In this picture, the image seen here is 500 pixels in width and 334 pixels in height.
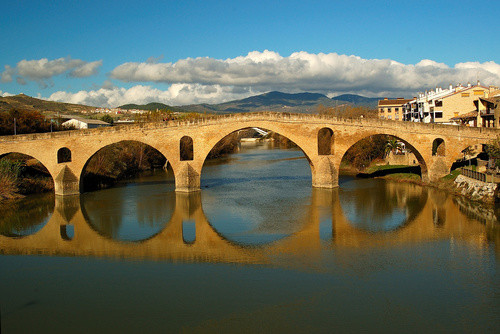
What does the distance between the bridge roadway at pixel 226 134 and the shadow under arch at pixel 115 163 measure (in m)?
0.84

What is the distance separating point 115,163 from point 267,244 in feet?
76.5

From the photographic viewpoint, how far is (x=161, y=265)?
598 inches

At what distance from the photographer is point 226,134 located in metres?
28.8

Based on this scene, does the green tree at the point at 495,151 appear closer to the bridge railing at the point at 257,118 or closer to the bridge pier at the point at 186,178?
the bridge railing at the point at 257,118

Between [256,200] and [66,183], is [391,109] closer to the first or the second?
[256,200]

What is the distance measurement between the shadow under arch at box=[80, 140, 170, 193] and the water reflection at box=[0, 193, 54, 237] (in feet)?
10.1

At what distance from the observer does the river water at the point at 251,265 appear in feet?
36.4

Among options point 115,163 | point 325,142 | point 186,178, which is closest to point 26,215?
point 186,178

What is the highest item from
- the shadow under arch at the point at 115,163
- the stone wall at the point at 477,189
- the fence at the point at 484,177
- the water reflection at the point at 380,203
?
the shadow under arch at the point at 115,163

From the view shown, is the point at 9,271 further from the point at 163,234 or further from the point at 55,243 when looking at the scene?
the point at 163,234

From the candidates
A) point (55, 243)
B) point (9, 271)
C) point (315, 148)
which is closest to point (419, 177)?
point (315, 148)

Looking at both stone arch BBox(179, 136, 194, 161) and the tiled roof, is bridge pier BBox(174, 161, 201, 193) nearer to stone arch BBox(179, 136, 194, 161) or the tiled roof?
stone arch BBox(179, 136, 194, 161)

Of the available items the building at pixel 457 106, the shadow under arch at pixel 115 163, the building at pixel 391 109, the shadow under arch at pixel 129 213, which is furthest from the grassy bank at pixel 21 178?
the building at pixel 391 109

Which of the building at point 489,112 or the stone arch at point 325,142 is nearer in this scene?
the building at point 489,112
